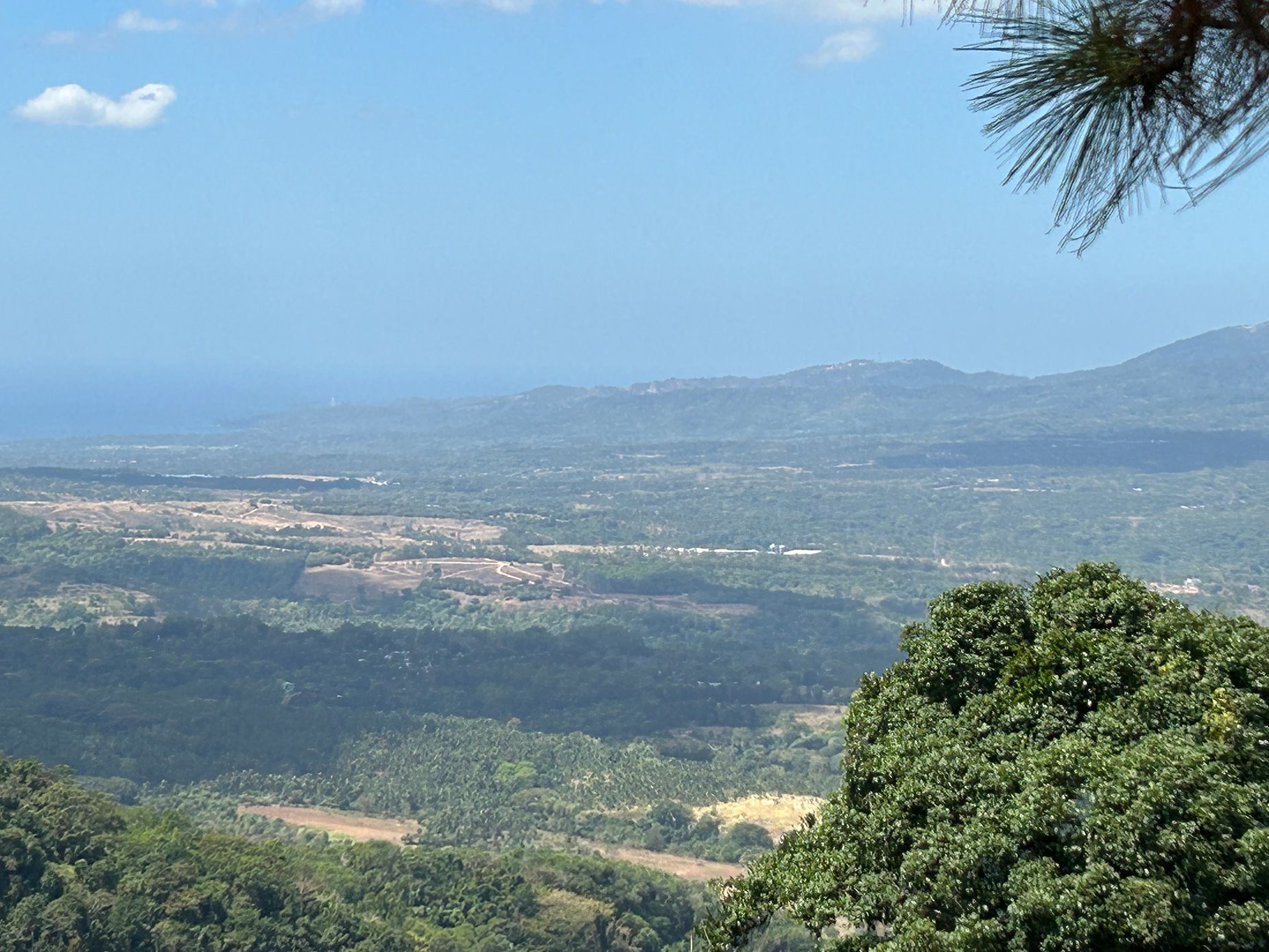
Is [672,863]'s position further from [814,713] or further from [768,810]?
[814,713]

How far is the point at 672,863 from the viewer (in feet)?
117

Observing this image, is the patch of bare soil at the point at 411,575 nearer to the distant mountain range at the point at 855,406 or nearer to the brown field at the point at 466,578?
the brown field at the point at 466,578

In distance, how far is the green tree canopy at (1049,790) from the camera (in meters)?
7.61

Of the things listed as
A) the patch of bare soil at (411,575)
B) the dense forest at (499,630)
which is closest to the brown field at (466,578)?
the patch of bare soil at (411,575)

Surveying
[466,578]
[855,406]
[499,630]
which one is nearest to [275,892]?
[499,630]

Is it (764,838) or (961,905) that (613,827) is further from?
(961,905)

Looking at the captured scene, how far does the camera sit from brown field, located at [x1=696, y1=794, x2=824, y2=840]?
1553 inches

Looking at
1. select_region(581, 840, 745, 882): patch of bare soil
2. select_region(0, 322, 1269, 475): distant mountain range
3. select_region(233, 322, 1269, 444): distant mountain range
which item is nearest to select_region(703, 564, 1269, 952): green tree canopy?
select_region(581, 840, 745, 882): patch of bare soil

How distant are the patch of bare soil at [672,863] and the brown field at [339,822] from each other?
5242mm

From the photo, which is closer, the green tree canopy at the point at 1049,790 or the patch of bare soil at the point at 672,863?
the green tree canopy at the point at 1049,790

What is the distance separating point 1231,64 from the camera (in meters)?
4.96

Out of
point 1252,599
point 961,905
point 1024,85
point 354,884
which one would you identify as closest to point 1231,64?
point 1024,85

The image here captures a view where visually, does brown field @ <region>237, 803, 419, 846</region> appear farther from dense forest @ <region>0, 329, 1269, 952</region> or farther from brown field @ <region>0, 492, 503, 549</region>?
brown field @ <region>0, 492, 503, 549</region>

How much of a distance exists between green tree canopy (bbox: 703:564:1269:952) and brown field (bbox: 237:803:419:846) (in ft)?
91.9
